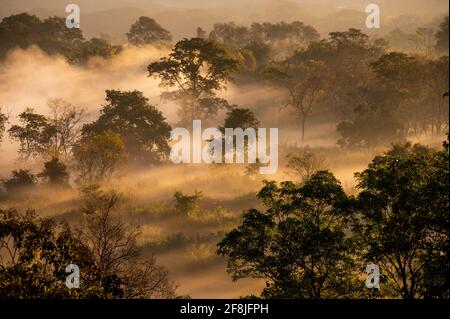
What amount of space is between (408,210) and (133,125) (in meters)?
36.7

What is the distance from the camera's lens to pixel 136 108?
4928 cm

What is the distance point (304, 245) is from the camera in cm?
1731

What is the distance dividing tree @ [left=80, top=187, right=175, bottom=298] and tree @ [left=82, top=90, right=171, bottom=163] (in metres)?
9.31

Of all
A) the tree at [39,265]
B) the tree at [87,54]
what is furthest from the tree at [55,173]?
the tree at [87,54]

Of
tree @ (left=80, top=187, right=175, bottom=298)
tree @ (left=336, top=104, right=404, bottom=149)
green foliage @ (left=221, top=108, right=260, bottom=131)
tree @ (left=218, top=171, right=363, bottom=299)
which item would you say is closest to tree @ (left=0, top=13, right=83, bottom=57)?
green foliage @ (left=221, top=108, right=260, bottom=131)

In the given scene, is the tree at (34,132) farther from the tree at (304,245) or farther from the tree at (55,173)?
the tree at (304,245)

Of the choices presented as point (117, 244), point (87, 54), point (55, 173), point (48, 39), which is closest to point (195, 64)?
point (55, 173)

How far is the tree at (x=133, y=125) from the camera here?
49.0 m

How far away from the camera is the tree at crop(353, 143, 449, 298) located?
15742mm

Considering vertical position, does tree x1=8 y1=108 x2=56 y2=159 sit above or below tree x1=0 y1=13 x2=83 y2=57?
below

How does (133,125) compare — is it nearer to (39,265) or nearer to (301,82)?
(301,82)

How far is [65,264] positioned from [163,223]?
20.3 m

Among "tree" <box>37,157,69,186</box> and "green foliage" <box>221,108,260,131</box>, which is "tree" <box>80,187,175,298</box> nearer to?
"tree" <box>37,157,69,186</box>
